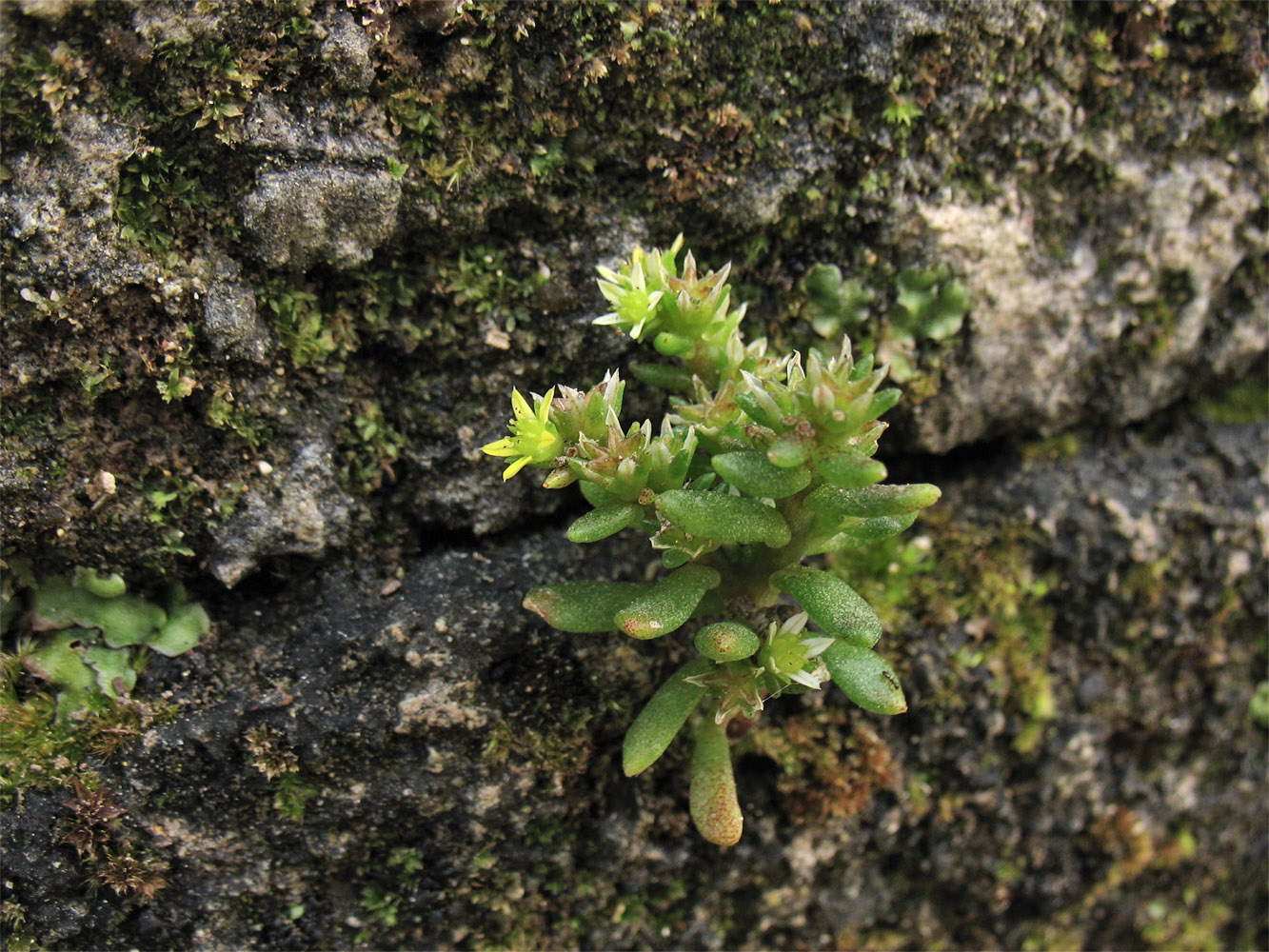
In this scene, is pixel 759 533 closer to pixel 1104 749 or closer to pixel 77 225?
pixel 77 225

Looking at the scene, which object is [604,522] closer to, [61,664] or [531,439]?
[531,439]

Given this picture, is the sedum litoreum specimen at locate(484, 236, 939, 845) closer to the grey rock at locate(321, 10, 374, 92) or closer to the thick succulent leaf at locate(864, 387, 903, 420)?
the thick succulent leaf at locate(864, 387, 903, 420)

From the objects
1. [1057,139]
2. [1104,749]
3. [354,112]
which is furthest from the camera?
[1104,749]

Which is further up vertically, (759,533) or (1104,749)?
(759,533)

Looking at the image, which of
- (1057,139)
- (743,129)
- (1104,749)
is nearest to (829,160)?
(743,129)

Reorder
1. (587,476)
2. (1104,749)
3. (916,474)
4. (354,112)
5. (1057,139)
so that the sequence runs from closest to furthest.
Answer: (587,476), (354,112), (1057,139), (916,474), (1104,749)

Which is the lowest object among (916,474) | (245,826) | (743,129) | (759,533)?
(245,826)
